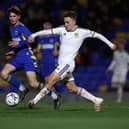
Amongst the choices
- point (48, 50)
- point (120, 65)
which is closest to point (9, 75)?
point (48, 50)

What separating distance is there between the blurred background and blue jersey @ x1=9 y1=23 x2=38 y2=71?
7.21 metres

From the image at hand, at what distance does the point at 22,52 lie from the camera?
13242 mm

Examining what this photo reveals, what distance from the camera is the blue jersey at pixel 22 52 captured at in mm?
13094

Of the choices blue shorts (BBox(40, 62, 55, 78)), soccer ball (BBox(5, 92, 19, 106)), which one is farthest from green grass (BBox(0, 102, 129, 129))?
blue shorts (BBox(40, 62, 55, 78))

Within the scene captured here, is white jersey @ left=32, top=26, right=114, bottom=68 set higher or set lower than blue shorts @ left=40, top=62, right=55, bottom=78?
higher

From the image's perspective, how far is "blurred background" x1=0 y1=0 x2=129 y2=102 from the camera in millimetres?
21734

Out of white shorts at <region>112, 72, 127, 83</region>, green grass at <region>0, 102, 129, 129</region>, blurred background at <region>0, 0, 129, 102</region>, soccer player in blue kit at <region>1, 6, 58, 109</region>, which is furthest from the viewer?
blurred background at <region>0, 0, 129, 102</region>

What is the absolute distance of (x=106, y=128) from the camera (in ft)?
29.2

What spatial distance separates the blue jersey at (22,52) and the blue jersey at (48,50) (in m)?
4.14

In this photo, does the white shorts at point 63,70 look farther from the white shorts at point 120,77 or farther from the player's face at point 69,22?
the white shorts at point 120,77

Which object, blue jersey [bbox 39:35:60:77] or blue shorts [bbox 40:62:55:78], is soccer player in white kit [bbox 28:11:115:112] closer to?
blue jersey [bbox 39:35:60:77]

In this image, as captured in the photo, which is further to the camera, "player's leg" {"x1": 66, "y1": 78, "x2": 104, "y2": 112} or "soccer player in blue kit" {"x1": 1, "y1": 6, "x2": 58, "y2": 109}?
"soccer player in blue kit" {"x1": 1, "y1": 6, "x2": 58, "y2": 109}

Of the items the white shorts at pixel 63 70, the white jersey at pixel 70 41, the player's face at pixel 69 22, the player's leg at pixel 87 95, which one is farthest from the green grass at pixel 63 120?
the player's face at pixel 69 22

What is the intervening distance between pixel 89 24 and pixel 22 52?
10074 mm
